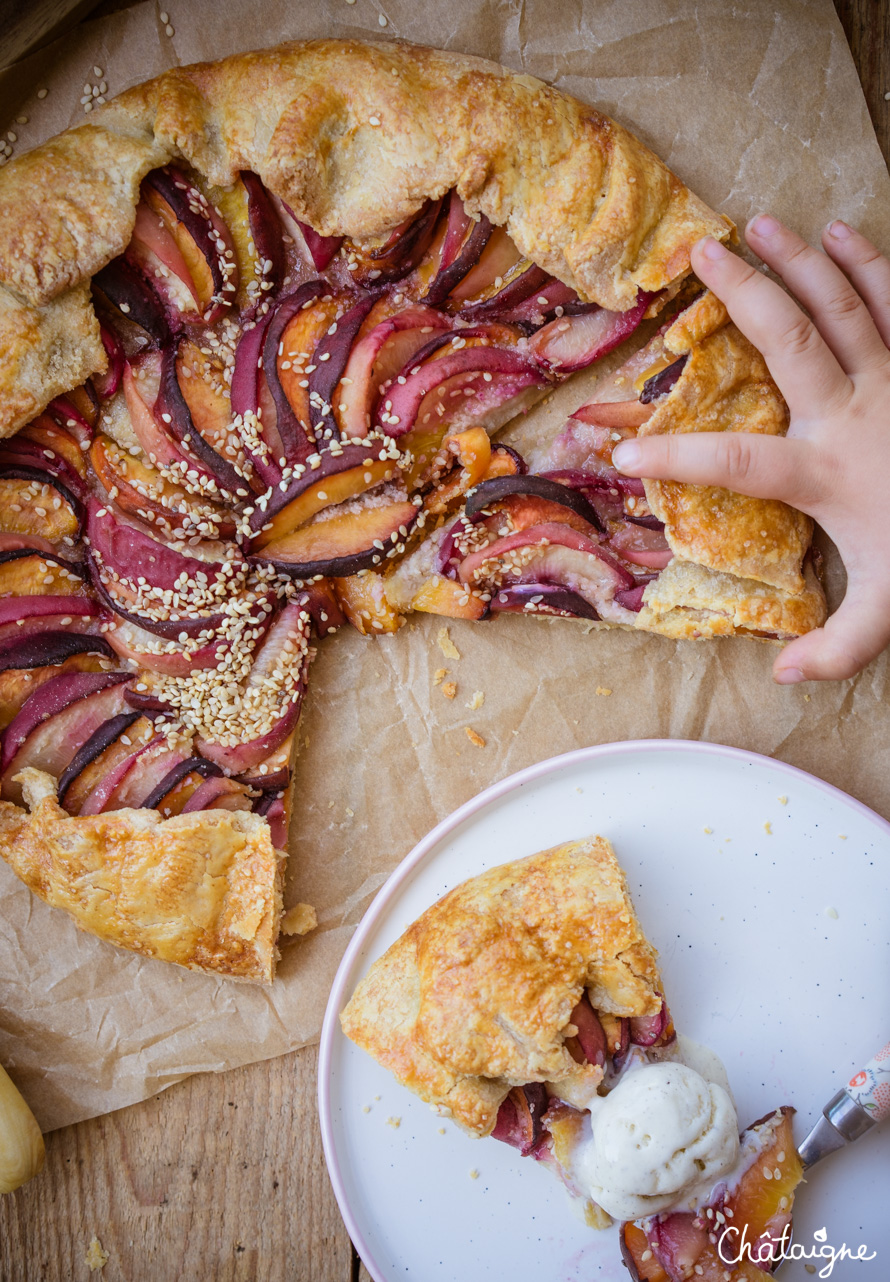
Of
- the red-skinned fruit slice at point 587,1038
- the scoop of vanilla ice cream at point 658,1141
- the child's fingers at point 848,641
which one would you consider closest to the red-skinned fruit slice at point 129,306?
the child's fingers at point 848,641

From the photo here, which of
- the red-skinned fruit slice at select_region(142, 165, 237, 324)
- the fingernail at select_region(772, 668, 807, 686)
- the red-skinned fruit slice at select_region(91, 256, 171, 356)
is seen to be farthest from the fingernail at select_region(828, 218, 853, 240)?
the red-skinned fruit slice at select_region(91, 256, 171, 356)

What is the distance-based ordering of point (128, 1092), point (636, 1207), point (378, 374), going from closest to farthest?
point (636, 1207), point (378, 374), point (128, 1092)

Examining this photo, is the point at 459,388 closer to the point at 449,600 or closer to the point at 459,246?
the point at 459,246

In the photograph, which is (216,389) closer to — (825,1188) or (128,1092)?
(128,1092)

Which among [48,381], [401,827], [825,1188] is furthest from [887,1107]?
[48,381]

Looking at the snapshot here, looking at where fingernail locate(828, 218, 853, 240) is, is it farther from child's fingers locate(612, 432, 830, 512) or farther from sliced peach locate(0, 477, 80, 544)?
sliced peach locate(0, 477, 80, 544)
